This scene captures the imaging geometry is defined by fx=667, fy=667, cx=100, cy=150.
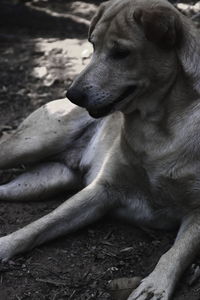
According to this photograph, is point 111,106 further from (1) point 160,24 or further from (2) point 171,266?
(2) point 171,266

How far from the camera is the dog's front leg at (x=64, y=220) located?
14.2 feet

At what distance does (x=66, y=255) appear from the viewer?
4.36m

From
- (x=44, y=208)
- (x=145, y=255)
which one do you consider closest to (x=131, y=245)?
(x=145, y=255)

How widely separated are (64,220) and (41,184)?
2.52 feet

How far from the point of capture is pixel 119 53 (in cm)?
403

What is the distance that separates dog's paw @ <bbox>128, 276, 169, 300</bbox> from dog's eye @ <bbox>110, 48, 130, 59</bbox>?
134cm

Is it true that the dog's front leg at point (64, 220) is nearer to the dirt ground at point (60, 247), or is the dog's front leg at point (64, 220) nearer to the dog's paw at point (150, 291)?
the dirt ground at point (60, 247)

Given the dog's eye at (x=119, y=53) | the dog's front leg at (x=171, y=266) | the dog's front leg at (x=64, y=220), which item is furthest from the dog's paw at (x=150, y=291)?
the dog's eye at (x=119, y=53)

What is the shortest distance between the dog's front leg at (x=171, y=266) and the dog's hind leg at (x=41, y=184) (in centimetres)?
134

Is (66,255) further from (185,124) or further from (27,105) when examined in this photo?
(27,105)

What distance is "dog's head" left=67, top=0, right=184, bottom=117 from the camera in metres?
3.92

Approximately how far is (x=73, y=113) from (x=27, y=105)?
5.16ft

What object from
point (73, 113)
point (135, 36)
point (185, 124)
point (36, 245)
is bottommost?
point (36, 245)

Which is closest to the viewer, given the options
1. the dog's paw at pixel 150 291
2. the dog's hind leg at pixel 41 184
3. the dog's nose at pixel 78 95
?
the dog's paw at pixel 150 291
